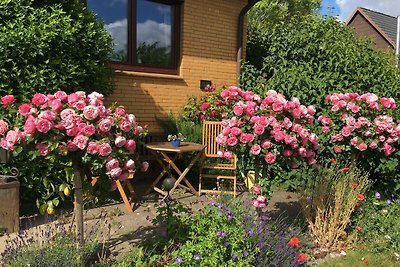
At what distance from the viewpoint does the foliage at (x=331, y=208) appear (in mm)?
4078

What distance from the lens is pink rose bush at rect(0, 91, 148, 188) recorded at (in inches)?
105

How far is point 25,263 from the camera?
286 cm

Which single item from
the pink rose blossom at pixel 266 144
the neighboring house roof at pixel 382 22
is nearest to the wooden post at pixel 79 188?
the pink rose blossom at pixel 266 144

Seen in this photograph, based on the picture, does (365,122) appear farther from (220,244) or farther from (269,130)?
(220,244)

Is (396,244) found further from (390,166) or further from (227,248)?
(227,248)

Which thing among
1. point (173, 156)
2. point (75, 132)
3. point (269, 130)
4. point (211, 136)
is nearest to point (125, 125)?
point (75, 132)

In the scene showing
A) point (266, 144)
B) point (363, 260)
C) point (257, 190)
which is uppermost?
point (266, 144)

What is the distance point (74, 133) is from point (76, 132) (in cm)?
2

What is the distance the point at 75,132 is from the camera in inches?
106

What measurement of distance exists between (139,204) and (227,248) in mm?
2500

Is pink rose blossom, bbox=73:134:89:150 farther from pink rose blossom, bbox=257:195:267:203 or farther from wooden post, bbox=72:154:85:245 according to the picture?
pink rose blossom, bbox=257:195:267:203

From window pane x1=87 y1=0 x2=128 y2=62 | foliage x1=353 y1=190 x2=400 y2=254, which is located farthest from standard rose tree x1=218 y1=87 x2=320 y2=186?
window pane x1=87 y1=0 x2=128 y2=62

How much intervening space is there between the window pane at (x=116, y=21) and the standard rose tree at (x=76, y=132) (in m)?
4.13

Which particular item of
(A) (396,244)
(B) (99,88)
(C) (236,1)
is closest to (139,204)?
(B) (99,88)
